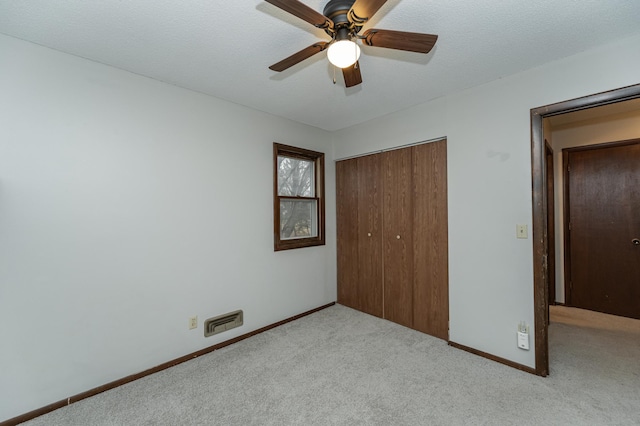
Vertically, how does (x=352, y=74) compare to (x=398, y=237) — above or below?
above

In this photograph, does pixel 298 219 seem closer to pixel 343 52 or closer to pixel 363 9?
pixel 343 52

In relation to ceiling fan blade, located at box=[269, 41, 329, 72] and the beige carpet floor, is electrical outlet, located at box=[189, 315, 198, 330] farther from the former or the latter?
ceiling fan blade, located at box=[269, 41, 329, 72]

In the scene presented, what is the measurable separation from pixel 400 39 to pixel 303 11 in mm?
540

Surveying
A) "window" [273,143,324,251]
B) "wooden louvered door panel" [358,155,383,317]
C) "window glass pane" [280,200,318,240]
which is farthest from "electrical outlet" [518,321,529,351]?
"window glass pane" [280,200,318,240]

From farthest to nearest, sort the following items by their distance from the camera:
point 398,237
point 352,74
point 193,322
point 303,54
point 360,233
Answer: point 360,233, point 398,237, point 193,322, point 352,74, point 303,54

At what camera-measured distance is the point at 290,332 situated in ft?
9.59

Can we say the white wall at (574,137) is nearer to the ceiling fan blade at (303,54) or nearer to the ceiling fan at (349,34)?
the ceiling fan at (349,34)

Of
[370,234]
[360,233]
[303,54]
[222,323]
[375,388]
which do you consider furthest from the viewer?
[360,233]

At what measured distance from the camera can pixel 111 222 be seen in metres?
2.06

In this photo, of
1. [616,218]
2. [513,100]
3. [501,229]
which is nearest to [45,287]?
[501,229]

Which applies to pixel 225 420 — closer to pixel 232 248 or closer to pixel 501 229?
pixel 232 248

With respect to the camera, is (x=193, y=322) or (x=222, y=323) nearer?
(x=193, y=322)

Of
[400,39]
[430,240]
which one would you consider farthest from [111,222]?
[430,240]

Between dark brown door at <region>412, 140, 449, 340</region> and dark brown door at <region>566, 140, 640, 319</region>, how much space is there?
217cm
